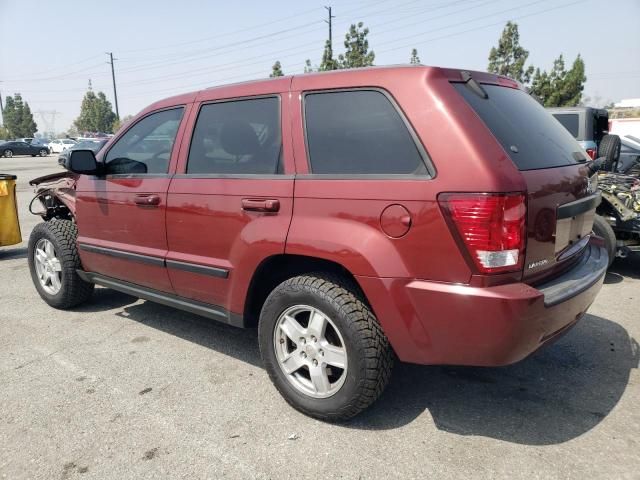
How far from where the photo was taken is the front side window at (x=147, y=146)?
11.7ft

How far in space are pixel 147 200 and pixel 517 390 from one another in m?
2.77

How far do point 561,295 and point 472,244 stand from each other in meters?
0.59

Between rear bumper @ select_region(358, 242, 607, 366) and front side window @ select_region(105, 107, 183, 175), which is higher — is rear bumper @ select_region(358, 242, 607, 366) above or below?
below

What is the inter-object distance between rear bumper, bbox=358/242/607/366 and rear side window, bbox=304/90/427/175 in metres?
0.58

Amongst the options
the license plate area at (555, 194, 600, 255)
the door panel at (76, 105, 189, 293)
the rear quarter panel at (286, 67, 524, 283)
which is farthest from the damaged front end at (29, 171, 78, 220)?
the license plate area at (555, 194, 600, 255)

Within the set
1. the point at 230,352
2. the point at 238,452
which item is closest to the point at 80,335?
the point at 230,352

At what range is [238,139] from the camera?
3.16 metres

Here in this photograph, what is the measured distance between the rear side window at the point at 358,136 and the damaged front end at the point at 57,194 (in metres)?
2.84

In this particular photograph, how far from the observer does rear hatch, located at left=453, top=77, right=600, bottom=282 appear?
2.32 meters

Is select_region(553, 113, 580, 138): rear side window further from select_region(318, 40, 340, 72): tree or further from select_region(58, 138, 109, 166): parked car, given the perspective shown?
select_region(318, 40, 340, 72): tree

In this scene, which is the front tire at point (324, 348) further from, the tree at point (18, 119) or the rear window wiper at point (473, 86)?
the tree at point (18, 119)

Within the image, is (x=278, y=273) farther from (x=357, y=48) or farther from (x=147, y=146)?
(x=357, y=48)

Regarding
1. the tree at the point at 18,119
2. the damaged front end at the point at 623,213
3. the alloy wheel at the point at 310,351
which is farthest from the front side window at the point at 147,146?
the tree at the point at 18,119

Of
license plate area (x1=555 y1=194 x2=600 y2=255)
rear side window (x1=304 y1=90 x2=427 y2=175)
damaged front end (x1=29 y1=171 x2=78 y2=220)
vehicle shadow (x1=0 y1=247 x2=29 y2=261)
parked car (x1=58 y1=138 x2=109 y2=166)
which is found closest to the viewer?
rear side window (x1=304 y1=90 x2=427 y2=175)
